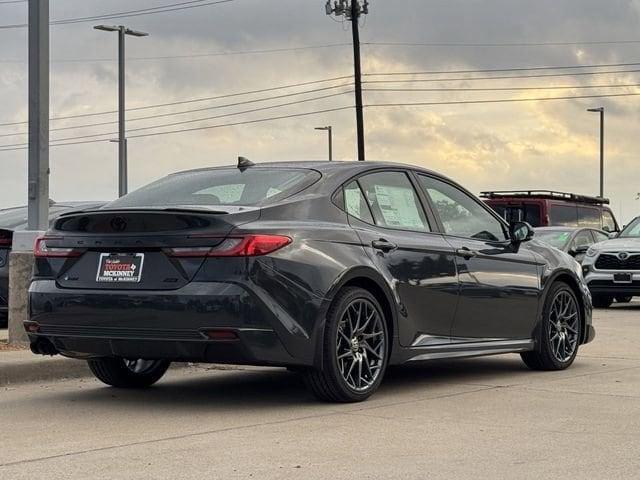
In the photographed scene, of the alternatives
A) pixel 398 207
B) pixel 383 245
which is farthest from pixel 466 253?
pixel 383 245

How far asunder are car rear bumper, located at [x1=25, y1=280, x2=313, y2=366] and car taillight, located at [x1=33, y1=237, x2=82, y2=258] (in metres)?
0.25

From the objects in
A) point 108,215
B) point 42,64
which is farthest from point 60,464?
point 42,64

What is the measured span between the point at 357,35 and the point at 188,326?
99.5ft

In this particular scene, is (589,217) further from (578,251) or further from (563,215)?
(578,251)

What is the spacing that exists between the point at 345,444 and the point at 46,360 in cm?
351

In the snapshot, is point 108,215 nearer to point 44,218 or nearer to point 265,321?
point 265,321

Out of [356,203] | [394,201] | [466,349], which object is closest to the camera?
[356,203]

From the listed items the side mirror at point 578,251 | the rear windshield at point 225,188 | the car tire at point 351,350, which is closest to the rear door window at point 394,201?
the rear windshield at point 225,188

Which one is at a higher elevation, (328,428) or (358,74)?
(358,74)

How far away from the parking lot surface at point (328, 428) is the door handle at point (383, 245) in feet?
3.17

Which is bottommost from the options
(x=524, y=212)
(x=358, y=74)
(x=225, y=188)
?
(x=225, y=188)

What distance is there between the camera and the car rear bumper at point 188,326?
632cm

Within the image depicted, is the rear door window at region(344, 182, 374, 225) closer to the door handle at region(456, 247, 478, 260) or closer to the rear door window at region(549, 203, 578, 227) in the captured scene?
the door handle at region(456, 247, 478, 260)

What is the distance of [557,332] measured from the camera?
889 cm
